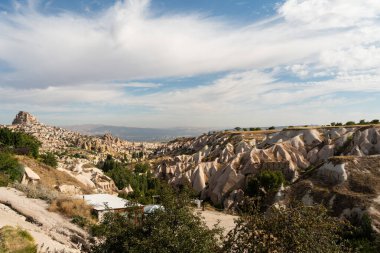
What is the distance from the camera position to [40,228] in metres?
22.5

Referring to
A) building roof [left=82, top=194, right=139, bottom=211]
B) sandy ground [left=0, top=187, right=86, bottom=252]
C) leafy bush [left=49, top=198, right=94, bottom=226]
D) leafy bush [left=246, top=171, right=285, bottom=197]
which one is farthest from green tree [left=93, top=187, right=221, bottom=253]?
leafy bush [left=246, top=171, right=285, bottom=197]

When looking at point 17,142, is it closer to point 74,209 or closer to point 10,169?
point 10,169

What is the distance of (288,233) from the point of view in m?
11.9

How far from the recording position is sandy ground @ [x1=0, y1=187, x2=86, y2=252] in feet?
66.5

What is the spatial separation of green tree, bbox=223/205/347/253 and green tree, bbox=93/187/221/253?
1.19 metres

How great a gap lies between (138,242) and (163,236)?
0.98m

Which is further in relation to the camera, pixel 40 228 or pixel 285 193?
pixel 285 193

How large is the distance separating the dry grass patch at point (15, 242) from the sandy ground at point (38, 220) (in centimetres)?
348

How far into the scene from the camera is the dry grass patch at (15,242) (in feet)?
44.3

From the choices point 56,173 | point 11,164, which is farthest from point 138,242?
point 56,173

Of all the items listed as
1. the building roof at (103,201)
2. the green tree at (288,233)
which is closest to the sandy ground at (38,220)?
the building roof at (103,201)

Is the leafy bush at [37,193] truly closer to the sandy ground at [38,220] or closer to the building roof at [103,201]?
the sandy ground at [38,220]

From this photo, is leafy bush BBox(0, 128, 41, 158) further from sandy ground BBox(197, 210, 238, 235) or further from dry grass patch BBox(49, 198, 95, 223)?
dry grass patch BBox(49, 198, 95, 223)

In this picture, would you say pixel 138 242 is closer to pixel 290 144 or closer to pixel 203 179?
pixel 203 179
